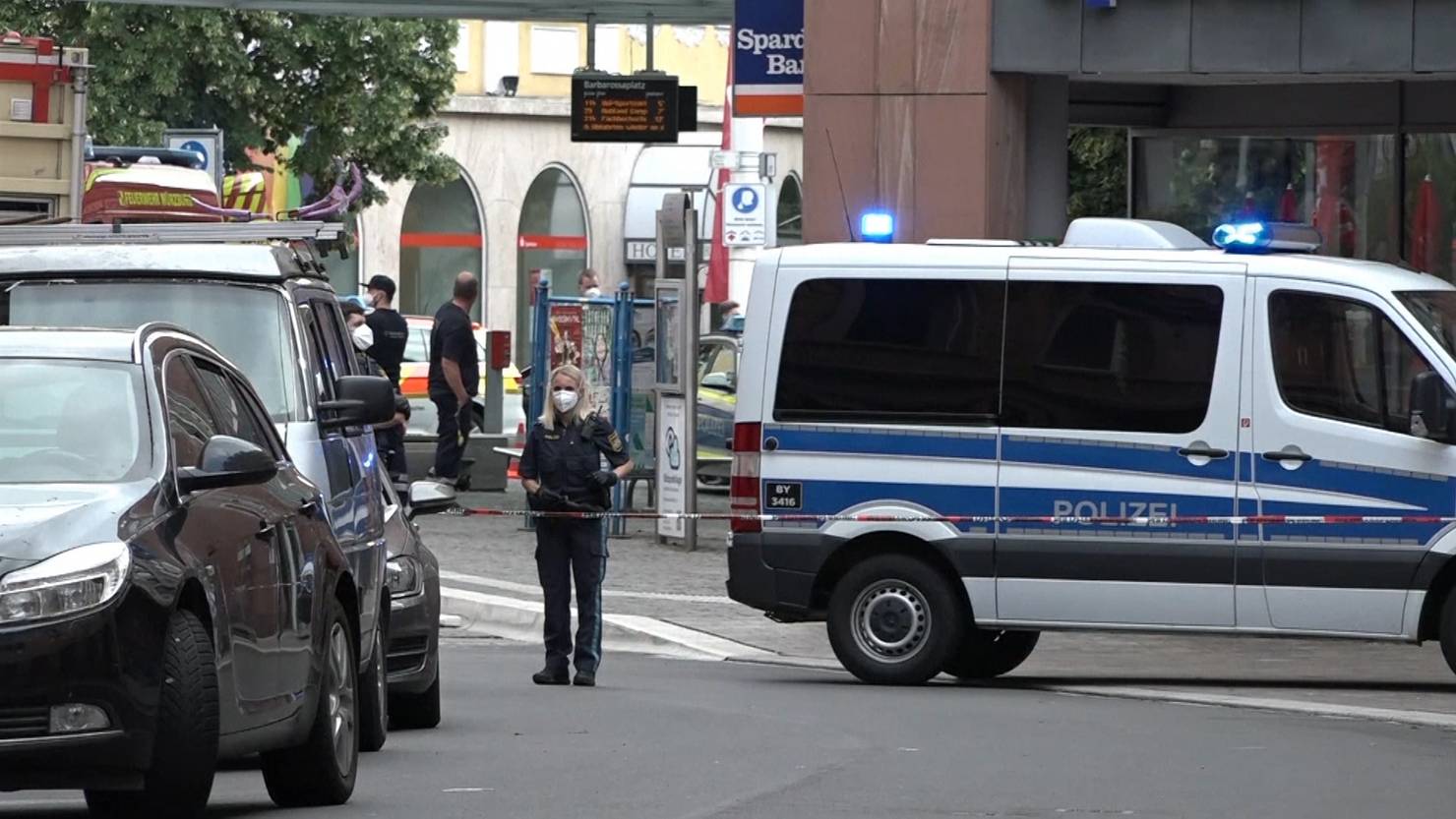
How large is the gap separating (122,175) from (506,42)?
29069 mm

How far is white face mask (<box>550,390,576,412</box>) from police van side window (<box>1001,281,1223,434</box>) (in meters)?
2.32

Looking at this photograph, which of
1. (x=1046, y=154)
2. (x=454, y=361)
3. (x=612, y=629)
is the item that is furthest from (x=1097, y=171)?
(x=612, y=629)

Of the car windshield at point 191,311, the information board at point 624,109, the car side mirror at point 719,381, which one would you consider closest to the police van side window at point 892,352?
the car windshield at point 191,311

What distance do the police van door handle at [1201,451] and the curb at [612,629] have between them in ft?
11.6

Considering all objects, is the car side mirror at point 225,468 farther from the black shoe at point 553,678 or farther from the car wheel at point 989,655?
the car wheel at point 989,655

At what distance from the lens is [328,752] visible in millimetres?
9992

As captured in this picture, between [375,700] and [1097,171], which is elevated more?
[1097,171]

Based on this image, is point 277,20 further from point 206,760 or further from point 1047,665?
point 206,760

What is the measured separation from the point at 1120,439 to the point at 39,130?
8734mm

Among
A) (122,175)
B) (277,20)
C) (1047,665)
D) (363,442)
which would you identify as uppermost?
(277,20)

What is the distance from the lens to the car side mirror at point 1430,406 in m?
14.7

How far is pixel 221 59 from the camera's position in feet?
139

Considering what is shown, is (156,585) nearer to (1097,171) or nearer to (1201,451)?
(1201,451)

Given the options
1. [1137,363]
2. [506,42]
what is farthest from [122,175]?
[506,42]
